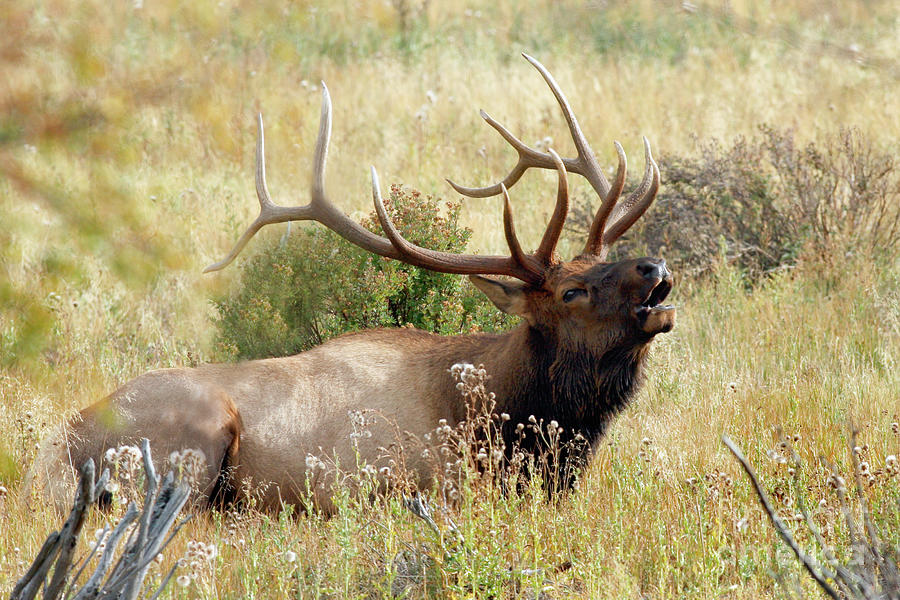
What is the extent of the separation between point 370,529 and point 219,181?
23.6ft

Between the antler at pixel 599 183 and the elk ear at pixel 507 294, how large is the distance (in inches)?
17.9

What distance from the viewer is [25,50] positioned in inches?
79.9

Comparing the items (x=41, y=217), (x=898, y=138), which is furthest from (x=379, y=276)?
(x=898, y=138)

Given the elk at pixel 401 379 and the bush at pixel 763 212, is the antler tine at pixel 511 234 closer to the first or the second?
the elk at pixel 401 379

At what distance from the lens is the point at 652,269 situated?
500 centimetres

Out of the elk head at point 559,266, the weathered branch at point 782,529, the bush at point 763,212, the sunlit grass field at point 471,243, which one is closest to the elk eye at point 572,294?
the elk head at point 559,266

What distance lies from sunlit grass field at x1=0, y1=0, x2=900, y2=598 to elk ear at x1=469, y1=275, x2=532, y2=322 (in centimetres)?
89

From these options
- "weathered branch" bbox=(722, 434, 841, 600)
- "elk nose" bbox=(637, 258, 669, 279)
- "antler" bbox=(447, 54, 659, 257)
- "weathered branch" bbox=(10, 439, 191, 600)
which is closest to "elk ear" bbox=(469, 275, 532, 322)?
"antler" bbox=(447, 54, 659, 257)

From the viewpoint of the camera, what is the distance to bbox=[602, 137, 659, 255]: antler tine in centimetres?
589

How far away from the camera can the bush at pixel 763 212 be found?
8469mm

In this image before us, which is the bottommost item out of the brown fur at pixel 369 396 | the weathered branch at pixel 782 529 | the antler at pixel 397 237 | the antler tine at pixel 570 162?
the brown fur at pixel 369 396

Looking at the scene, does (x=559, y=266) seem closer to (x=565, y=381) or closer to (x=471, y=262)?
(x=471, y=262)

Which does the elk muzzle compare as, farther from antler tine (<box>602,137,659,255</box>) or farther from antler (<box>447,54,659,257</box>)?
antler tine (<box>602,137,659,255</box>)

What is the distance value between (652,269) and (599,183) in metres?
1.42
